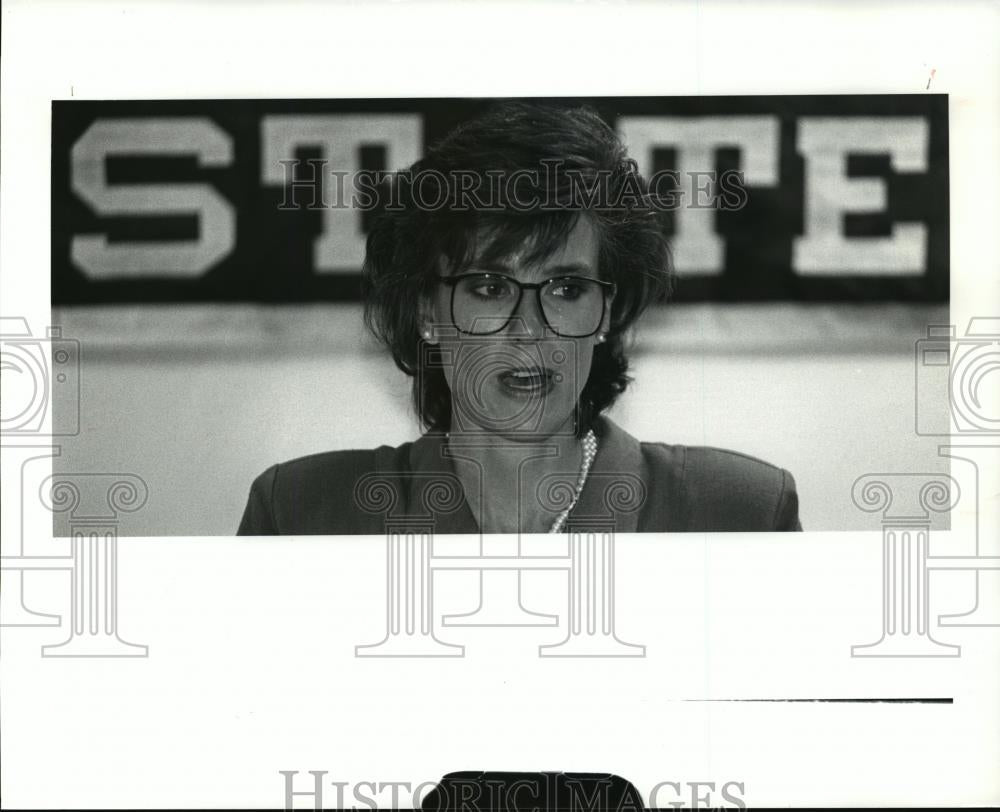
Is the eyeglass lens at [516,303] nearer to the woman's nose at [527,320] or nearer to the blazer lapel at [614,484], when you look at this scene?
the woman's nose at [527,320]

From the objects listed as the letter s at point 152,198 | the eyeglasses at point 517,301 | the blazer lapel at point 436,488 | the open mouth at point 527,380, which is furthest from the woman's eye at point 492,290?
the letter s at point 152,198

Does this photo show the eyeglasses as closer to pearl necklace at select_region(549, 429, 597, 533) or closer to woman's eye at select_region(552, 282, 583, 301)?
woman's eye at select_region(552, 282, 583, 301)

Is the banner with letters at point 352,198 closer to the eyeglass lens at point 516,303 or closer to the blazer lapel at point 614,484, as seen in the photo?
the eyeglass lens at point 516,303

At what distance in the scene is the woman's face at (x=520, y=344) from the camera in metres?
1.82

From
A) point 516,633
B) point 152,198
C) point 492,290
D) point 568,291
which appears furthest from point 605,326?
point 152,198

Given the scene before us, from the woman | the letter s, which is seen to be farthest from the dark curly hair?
the letter s

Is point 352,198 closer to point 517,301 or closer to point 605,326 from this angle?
point 517,301

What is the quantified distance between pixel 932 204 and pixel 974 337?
0.23 m

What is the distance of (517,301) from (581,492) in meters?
0.33

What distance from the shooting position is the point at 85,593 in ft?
6.12

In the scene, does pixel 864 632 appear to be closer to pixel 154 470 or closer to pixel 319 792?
pixel 319 792

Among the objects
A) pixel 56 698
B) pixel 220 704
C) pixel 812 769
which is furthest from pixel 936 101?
pixel 56 698

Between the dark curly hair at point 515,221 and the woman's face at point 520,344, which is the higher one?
the dark curly hair at point 515,221

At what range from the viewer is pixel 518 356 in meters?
1.83
